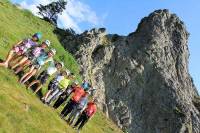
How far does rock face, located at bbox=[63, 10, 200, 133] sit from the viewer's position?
2548 inches

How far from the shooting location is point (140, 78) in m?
71.6

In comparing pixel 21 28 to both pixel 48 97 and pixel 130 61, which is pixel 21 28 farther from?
pixel 130 61

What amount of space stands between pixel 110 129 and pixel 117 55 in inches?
1047

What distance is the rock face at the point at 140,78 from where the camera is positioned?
64731 millimetres

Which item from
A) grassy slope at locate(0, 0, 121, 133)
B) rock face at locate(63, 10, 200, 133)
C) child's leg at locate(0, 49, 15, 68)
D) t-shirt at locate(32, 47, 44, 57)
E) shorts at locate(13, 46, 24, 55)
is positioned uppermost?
rock face at locate(63, 10, 200, 133)

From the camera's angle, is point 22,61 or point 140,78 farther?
point 140,78

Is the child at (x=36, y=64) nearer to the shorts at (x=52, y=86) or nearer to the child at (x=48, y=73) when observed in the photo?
the child at (x=48, y=73)

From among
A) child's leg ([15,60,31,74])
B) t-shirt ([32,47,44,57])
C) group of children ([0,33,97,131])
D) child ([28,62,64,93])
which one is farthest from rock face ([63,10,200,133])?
t-shirt ([32,47,44,57])

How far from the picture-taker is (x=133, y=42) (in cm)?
7419

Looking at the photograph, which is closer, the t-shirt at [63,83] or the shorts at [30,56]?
the shorts at [30,56]

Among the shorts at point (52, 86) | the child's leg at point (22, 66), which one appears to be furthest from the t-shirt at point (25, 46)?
the shorts at point (52, 86)

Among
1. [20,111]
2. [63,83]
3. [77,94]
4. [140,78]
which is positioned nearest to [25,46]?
[63,83]

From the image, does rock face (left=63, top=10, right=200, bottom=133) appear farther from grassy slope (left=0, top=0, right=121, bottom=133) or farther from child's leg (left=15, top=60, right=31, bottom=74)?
child's leg (left=15, top=60, right=31, bottom=74)

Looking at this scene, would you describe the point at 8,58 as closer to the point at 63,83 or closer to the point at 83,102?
the point at 63,83
